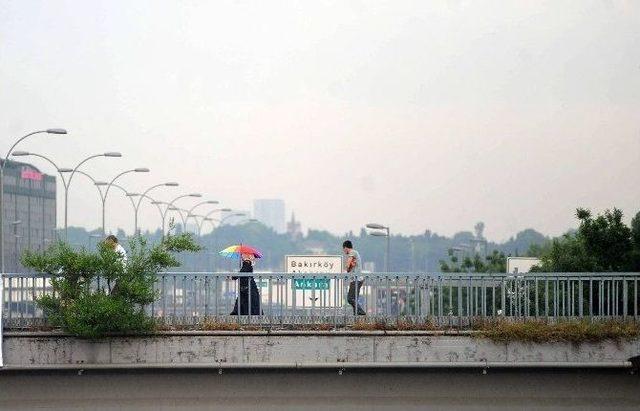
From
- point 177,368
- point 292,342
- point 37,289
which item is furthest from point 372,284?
point 37,289

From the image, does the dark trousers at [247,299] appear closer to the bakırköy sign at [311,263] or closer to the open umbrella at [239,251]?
the open umbrella at [239,251]

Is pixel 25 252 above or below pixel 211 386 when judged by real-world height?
above

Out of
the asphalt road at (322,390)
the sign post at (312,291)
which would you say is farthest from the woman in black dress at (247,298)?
the asphalt road at (322,390)

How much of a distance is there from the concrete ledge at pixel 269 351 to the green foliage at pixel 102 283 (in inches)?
12.4

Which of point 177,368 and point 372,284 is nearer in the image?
point 177,368

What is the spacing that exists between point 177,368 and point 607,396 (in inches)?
277

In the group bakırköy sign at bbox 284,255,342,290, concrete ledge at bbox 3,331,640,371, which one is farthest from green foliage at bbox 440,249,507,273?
concrete ledge at bbox 3,331,640,371

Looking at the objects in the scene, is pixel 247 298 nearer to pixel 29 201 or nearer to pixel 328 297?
pixel 328 297

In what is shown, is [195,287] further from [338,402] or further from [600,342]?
[600,342]

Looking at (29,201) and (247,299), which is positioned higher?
(29,201)

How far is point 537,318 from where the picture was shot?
24.1m

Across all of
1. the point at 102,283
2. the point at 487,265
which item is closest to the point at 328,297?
the point at 102,283

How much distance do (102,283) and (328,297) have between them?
388 centimetres

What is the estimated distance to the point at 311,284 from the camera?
24.6m
